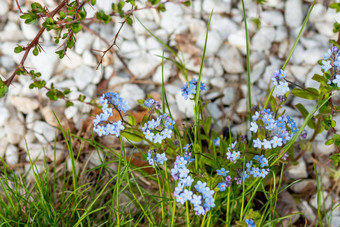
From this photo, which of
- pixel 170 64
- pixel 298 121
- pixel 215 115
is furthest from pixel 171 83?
pixel 298 121

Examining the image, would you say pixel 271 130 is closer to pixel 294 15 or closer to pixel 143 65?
pixel 143 65

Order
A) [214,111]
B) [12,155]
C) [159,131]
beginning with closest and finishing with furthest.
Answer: [159,131] → [12,155] → [214,111]

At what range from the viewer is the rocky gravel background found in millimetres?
2416

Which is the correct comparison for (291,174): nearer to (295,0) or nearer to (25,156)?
(295,0)

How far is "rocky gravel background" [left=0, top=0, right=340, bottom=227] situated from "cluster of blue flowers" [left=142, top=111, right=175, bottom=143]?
27.6 inches

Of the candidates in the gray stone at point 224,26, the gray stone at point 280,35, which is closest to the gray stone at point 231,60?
the gray stone at point 224,26

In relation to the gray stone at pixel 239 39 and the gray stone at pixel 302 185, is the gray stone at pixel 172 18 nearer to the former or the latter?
the gray stone at pixel 239 39

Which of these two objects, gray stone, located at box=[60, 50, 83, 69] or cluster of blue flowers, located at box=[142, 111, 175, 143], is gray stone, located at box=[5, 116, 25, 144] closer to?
gray stone, located at box=[60, 50, 83, 69]

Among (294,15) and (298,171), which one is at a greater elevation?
(294,15)

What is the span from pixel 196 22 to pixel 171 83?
1.39 feet

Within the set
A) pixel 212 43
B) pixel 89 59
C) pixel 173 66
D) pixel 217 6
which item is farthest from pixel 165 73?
pixel 217 6

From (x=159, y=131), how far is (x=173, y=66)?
968mm

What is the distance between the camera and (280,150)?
73.5 inches

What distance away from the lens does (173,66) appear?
260 centimetres
